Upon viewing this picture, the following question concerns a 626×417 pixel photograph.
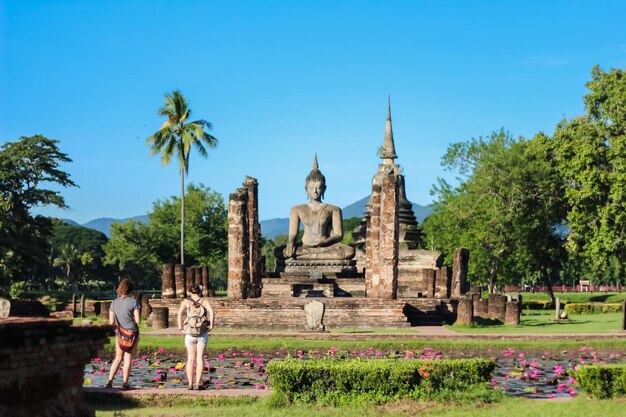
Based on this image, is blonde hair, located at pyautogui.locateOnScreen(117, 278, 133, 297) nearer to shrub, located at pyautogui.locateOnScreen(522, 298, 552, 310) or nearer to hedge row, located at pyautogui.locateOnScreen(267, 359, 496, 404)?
hedge row, located at pyautogui.locateOnScreen(267, 359, 496, 404)

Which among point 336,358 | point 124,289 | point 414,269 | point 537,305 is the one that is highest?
point 414,269

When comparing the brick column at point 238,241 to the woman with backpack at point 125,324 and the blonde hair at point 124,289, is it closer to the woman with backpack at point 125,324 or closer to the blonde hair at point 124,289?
the blonde hair at point 124,289

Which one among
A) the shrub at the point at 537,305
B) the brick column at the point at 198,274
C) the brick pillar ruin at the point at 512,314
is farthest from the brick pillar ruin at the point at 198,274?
the shrub at the point at 537,305

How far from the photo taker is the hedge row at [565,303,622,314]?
156 feet

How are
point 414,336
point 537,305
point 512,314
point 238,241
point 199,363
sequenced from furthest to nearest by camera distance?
point 537,305 → point 512,314 → point 238,241 → point 414,336 → point 199,363

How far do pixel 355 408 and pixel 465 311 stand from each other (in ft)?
58.3

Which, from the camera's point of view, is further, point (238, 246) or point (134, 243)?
point (134, 243)

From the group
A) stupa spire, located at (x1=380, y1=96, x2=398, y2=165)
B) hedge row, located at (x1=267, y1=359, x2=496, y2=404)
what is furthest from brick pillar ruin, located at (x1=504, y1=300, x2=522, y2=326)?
stupa spire, located at (x1=380, y1=96, x2=398, y2=165)

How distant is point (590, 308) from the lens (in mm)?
48312

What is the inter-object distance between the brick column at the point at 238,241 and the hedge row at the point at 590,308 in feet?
72.7

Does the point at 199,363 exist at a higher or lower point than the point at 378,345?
higher

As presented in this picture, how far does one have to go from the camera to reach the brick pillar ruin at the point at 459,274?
116 ft

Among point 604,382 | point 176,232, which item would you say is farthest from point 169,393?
point 176,232

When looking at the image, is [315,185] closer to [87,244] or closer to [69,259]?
[69,259]
